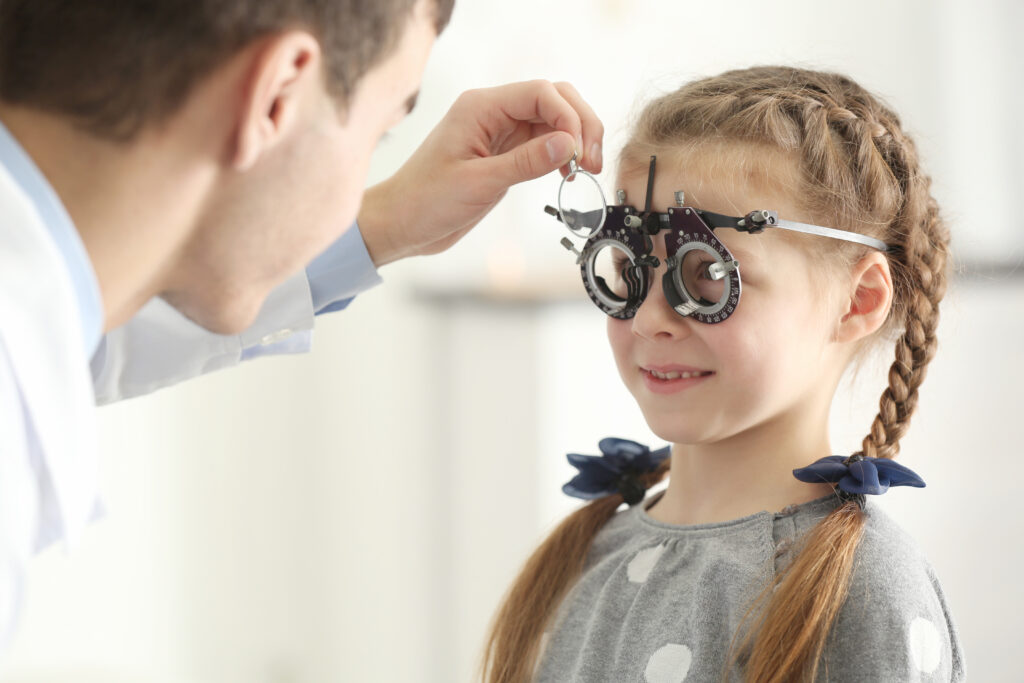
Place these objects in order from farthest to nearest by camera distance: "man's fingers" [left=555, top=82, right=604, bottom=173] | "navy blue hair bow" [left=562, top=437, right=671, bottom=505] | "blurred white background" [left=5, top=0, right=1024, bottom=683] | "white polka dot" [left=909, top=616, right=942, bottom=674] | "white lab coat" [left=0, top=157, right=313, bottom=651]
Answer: "blurred white background" [left=5, top=0, right=1024, bottom=683] < "navy blue hair bow" [left=562, top=437, right=671, bottom=505] < "man's fingers" [left=555, top=82, right=604, bottom=173] < "white polka dot" [left=909, top=616, right=942, bottom=674] < "white lab coat" [left=0, top=157, right=313, bottom=651]

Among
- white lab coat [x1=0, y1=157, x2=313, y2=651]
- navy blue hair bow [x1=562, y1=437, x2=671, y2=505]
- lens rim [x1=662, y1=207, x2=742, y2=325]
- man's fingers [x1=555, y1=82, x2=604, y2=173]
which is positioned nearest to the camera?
white lab coat [x1=0, y1=157, x2=313, y2=651]

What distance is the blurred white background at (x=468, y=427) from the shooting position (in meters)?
2.00

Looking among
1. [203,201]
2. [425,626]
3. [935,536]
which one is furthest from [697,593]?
[425,626]

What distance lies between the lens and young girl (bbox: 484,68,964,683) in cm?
113

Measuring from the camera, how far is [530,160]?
4.00ft

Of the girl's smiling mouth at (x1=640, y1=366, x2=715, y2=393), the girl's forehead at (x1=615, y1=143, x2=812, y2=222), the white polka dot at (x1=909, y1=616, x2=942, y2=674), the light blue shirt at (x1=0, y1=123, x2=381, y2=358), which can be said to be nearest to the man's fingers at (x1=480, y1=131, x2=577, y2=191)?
the girl's forehead at (x1=615, y1=143, x2=812, y2=222)

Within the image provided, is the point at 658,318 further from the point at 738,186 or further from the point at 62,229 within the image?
the point at 62,229

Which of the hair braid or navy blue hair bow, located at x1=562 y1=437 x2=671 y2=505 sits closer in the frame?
the hair braid

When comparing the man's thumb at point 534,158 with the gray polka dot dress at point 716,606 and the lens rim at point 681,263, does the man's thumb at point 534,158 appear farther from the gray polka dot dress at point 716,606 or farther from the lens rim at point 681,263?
the gray polka dot dress at point 716,606

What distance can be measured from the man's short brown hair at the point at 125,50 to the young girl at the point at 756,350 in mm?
493

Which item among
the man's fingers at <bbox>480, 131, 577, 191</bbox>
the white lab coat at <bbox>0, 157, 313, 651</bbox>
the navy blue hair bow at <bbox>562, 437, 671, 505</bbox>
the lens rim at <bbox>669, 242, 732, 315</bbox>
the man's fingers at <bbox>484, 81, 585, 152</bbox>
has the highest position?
the man's fingers at <bbox>484, 81, 585, 152</bbox>

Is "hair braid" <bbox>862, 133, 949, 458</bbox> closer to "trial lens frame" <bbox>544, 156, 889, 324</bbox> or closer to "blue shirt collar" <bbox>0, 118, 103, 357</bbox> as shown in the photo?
"trial lens frame" <bbox>544, 156, 889, 324</bbox>

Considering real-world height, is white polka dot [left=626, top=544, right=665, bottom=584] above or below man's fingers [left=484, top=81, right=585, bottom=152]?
below

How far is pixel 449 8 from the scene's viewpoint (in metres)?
1.08
